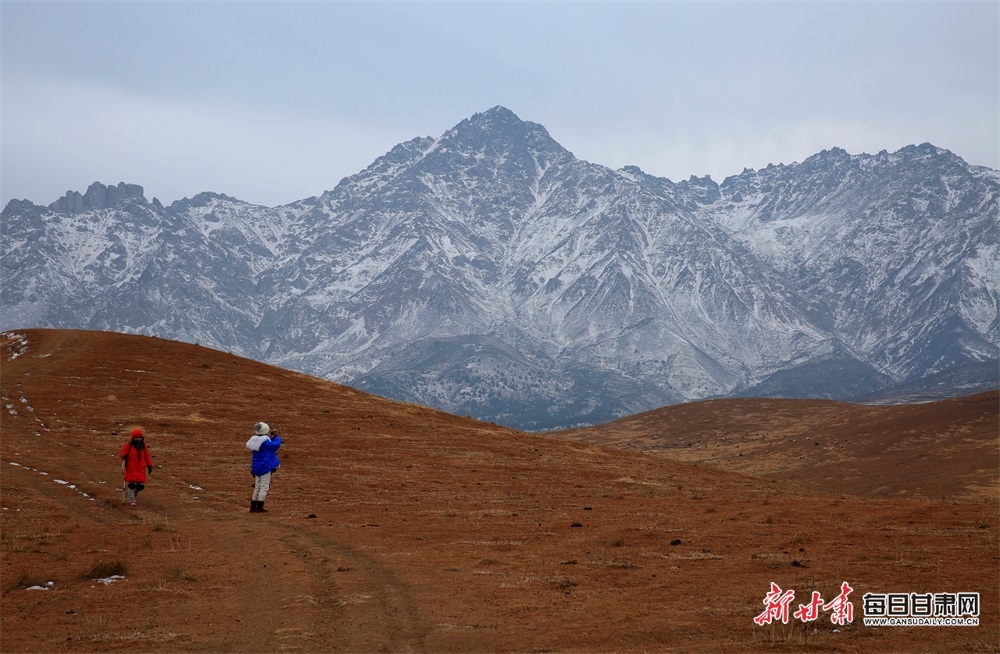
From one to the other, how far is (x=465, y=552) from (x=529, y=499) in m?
11.4

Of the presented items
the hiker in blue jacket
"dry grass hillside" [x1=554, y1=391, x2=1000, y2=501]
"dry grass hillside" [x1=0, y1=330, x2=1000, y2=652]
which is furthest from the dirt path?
"dry grass hillside" [x1=554, y1=391, x2=1000, y2=501]

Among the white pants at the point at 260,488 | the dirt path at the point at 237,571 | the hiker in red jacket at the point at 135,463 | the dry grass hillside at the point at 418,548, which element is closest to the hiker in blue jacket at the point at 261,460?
the white pants at the point at 260,488

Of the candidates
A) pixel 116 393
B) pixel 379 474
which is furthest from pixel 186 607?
pixel 116 393

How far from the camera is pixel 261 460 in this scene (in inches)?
1078

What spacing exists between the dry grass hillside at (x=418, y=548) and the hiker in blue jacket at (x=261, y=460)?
2.44 feet

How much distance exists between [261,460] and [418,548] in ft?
24.1

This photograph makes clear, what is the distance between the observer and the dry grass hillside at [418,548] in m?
14.8

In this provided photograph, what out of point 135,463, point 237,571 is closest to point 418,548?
point 237,571

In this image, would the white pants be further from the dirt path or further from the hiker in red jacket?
the hiker in red jacket

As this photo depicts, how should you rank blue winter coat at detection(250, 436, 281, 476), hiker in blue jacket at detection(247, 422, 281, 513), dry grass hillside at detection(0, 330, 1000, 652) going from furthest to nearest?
blue winter coat at detection(250, 436, 281, 476) → hiker in blue jacket at detection(247, 422, 281, 513) → dry grass hillside at detection(0, 330, 1000, 652)

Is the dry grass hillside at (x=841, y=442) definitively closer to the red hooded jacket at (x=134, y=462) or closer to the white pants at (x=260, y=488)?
the white pants at (x=260, y=488)

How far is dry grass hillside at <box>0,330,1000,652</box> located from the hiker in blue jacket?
2.44 feet

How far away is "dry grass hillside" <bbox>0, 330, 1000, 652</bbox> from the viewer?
48.6 feet

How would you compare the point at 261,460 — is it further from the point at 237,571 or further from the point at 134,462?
the point at 237,571
